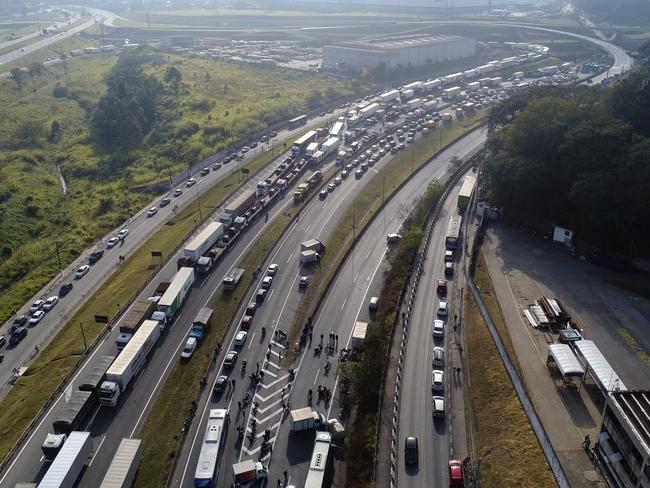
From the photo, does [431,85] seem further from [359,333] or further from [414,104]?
[359,333]

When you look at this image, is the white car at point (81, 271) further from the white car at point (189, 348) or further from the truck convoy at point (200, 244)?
the white car at point (189, 348)

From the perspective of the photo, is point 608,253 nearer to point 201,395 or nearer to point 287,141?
point 201,395

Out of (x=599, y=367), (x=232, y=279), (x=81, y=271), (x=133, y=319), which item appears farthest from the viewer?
(x=81, y=271)

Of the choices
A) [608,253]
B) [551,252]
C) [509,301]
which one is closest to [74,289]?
[509,301]

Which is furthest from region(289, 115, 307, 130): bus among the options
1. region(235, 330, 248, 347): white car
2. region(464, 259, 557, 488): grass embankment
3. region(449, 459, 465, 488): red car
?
region(449, 459, 465, 488): red car

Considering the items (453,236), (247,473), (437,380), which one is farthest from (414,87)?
(247,473)

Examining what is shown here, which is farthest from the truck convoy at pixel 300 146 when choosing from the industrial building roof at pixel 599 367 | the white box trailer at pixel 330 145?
the industrial building roof at pixel 599 367
